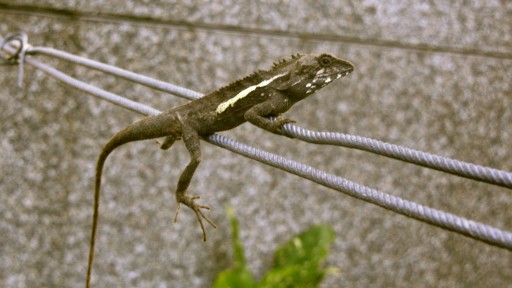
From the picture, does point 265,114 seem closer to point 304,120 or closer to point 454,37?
point 304,120

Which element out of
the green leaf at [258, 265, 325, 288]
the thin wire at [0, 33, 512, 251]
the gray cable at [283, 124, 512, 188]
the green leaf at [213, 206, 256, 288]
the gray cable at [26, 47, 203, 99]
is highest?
the gray cable at [26, 47, 203, 99]

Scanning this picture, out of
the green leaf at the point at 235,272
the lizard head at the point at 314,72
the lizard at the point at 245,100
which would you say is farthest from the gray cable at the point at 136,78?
the green leaf at the point at 235,272

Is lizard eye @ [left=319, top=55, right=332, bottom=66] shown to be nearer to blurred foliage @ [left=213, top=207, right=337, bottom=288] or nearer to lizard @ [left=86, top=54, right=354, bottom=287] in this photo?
lizard @ [left=86, top=54, right=354, bottom=287]

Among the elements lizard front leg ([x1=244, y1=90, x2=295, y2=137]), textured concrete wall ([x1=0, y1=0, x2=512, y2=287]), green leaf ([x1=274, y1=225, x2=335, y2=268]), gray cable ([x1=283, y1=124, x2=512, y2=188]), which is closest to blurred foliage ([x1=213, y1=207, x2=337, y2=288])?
green leaf ([x1=274, y1=225, x2=335, y2=268])

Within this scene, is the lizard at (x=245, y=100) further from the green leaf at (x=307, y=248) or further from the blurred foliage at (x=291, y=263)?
the green leaf at (x=307, y=248)

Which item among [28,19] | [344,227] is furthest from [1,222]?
[344,227]

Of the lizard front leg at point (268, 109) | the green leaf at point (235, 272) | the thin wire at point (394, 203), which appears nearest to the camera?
the thin wire at point (394, 203)
